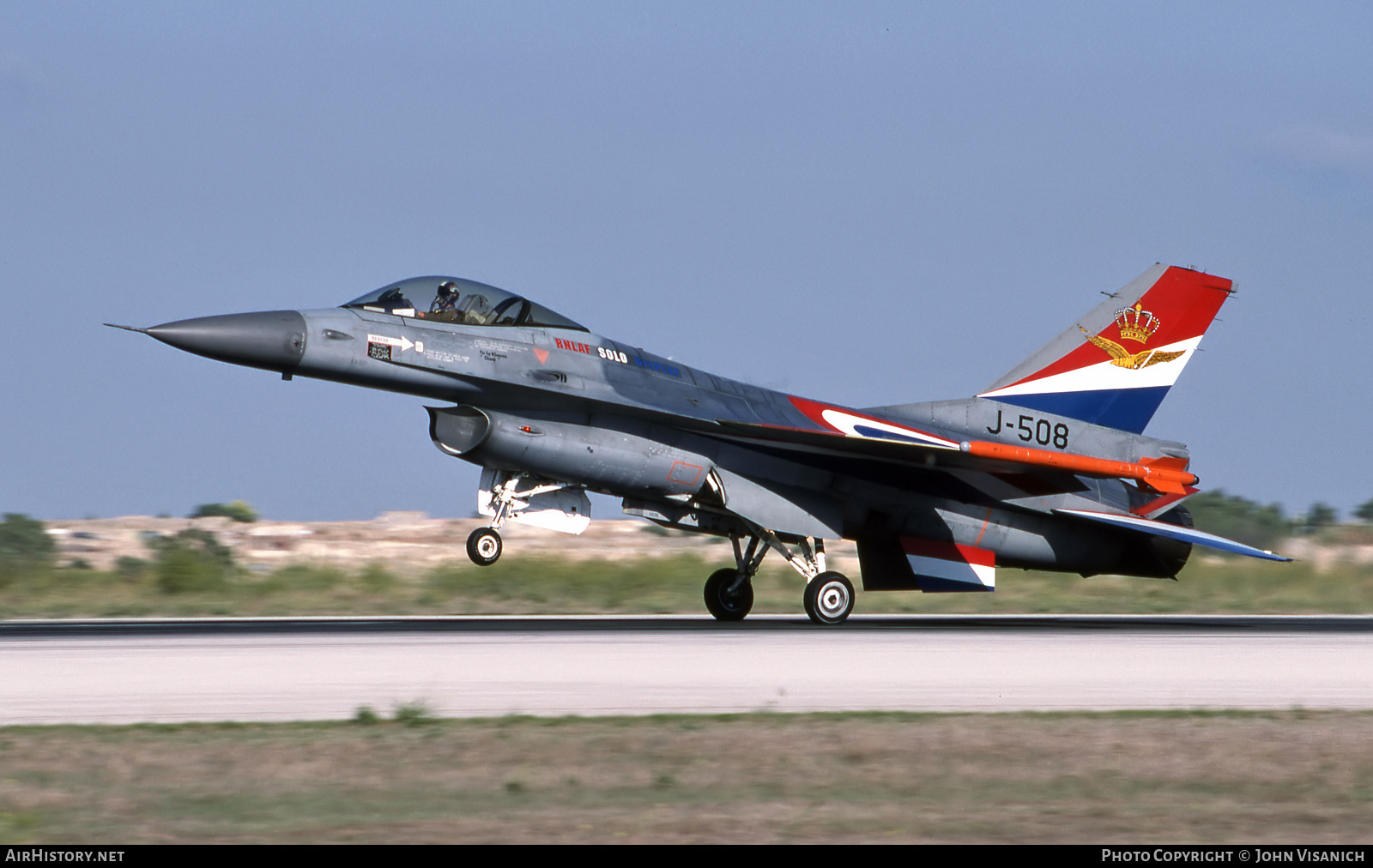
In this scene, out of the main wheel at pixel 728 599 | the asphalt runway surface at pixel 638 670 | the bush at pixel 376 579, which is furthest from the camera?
the bush at pixel 376 579

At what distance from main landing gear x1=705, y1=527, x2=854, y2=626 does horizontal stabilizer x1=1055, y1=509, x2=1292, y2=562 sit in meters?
3.43

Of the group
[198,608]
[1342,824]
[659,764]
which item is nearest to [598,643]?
[659,764]

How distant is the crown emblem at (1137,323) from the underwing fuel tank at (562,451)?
7.32 m

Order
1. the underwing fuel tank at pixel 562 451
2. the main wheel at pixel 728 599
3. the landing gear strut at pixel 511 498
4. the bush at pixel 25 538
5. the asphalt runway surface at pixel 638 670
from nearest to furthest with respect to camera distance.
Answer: the asphalt runway surface at pixel 638 670 → the landing gear strut at pixel 511 498 → the underwing fuel tank at pixel 562 451 → the main wheel at pixel 728 599 → the bush at pixel 25 538

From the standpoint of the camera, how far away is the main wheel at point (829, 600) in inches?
708

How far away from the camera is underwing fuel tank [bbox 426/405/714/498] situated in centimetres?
1605

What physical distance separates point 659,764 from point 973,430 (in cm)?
1259

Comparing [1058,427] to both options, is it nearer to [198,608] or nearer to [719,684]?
[719,684]

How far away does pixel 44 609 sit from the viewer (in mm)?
21766

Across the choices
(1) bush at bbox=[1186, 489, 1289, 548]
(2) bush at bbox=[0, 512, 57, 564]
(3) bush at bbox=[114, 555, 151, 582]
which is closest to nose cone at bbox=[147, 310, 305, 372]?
(3) bush at bbox=[114, 555, 151, 582]

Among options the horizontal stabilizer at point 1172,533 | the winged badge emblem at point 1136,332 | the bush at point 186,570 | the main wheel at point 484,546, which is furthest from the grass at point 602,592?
the main wheel at point 484,546

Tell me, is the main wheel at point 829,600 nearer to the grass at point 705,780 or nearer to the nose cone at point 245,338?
the nose cone at point 245,338

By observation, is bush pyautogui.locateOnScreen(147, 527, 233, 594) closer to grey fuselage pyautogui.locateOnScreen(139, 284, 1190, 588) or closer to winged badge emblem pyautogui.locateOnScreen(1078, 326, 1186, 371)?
grey fuselage pyautogui.locateOnScreen(139, 284, 1190, 588)

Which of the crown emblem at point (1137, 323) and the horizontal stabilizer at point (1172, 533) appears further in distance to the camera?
the crown emblem at point (1137, 323)
